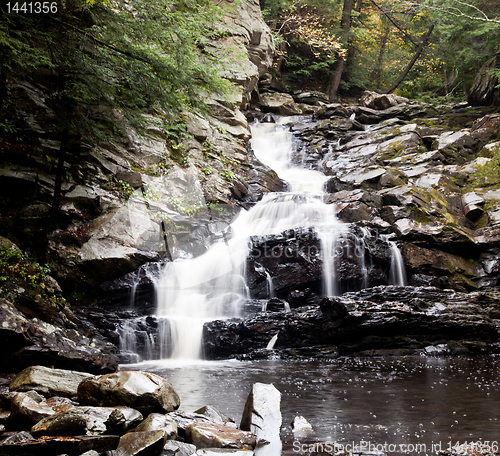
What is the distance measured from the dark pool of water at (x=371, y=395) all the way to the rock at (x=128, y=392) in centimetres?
115

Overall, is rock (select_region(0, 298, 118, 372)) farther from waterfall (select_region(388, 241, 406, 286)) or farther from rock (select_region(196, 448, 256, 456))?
waterfall (select_region(388, 241, 406, 286))

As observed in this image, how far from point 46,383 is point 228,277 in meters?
6.31

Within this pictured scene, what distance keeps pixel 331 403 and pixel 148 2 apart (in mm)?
8133

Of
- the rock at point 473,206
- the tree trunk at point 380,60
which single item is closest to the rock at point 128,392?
the rock at point 473,206


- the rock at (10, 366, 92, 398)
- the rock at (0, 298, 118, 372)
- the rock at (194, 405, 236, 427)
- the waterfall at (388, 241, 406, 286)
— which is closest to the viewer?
the rock at (194, 405, 236, 427)

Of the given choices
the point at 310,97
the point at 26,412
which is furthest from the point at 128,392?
the point at 310,97

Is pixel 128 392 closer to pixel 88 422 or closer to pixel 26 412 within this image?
pixel 88 422

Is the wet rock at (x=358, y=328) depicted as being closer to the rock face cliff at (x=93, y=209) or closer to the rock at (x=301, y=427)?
the rock face cliff at (x=93, y=209)

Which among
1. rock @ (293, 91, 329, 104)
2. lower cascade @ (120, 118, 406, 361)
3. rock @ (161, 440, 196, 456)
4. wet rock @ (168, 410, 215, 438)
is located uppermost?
rock @ (293, 91, 329, 104)

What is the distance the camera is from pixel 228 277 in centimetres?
1027

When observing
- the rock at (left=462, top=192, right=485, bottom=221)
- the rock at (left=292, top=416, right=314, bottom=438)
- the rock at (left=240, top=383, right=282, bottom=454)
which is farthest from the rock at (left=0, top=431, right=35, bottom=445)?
the rock at (left=462, top=192, right=485, bottom=221)

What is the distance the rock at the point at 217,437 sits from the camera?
10.5 feet

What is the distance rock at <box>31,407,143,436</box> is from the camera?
118 inches

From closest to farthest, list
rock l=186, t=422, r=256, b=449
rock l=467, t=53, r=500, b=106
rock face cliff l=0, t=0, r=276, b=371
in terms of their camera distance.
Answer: rock l=186, t=422, r=256, b=449 < rock face cliff l=0, t=0, r=276, b=371 < rock l=467, t=53, r=500, b=106
